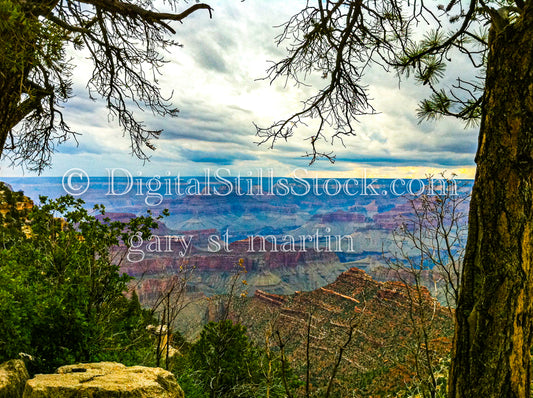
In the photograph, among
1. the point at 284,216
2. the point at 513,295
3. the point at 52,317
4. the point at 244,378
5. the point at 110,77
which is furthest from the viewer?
the point at 284,216

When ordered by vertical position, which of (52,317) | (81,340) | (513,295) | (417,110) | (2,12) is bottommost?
(81,340)

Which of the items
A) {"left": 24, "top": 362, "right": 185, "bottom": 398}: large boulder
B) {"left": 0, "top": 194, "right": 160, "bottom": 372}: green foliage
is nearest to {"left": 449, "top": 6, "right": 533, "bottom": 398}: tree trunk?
{"left": 24, "top": 362, "right": 185, "bottom": 398}: large boulder

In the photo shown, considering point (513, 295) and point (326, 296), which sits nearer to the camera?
point (513, 295)

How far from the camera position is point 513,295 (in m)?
1.89

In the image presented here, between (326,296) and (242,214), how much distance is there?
7204cm

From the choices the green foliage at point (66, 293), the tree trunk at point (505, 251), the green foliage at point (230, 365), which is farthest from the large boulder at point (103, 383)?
the tree trunk at point (505, 251)

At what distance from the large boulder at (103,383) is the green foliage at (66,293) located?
1.52 ft

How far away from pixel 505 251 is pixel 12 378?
303cm

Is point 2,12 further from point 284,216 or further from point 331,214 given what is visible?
point 284,216

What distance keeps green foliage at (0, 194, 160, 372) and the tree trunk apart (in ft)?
8.74

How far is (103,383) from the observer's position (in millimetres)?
2037

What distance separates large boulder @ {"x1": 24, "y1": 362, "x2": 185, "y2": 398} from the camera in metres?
1.92

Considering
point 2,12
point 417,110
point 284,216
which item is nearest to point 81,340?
point 2,12

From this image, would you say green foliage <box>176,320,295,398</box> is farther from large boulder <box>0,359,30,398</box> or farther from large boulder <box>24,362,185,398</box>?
large boulder <box>0,359,30,398</box>
